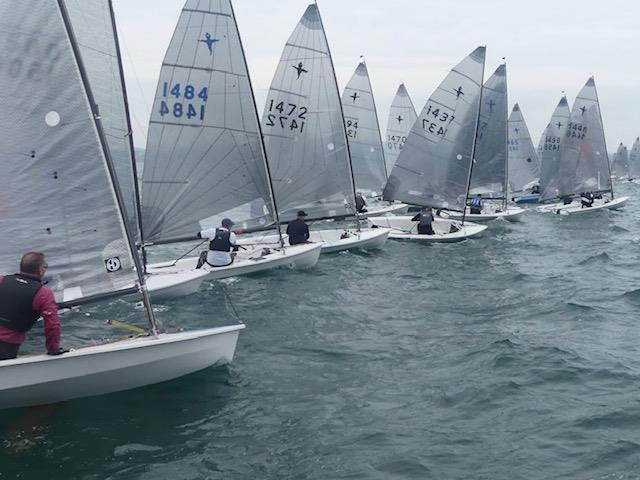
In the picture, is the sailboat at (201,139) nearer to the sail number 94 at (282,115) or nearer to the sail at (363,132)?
the sail number 94 at (282,115)

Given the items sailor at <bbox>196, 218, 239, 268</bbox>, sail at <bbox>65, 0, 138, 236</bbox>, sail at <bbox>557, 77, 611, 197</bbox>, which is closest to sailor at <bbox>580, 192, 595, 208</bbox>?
sail at <bbox>557, 77, 611, 197</bbox>

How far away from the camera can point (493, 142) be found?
2791 centimetres

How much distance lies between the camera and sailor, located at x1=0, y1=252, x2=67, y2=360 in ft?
22.3

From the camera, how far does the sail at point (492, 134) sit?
91.2ft

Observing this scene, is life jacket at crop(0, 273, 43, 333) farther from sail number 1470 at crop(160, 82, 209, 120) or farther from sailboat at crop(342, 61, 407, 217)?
sailboat at crop(342, 61, 407, 217)

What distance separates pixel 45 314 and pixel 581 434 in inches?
240

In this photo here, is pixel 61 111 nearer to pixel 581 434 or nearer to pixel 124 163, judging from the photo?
pixel 124 163

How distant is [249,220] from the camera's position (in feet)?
51.7

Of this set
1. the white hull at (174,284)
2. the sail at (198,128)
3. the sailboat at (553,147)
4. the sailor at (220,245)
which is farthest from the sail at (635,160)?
the white hull at (174,284)

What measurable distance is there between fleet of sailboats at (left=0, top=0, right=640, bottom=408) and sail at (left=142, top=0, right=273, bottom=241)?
32mm

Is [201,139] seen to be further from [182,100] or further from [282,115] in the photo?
[282,115]

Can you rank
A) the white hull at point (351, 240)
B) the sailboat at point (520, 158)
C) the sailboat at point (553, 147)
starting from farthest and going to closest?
1. the sailboat at point (520, 158)
2. the sailboat at point (553, 147)
3. the white hull at point (351, 240)

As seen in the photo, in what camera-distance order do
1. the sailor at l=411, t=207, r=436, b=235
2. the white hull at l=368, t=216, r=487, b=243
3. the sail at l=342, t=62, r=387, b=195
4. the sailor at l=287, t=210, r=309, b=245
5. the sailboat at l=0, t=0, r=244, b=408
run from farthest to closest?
the sail at l=342, t=62, r=387, b=195 → the sailor at l=411, t=207, r=436, b=235 → the white hull at l=368, t=216, r=487, b=243 → the sailor at l=287, t=210, r=309, b=245 → the sailboat at l=0, t=0, r=244, b=408

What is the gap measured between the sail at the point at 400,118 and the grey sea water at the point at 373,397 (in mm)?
20302
